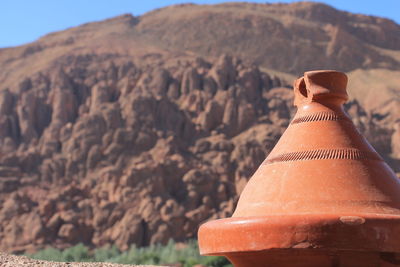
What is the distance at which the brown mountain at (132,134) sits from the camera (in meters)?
29.8

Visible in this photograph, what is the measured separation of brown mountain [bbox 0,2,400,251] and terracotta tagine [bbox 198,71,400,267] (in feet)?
78.0

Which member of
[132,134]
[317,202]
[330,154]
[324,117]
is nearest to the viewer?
[317,202]

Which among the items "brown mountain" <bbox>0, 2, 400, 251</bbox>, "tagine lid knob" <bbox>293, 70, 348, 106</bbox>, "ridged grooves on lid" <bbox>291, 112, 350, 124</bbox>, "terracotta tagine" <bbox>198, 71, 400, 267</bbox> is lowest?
"brown mountain" <bbox>0, 2, 400, 251</bbox>

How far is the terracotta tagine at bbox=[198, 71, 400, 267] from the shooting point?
4.03m

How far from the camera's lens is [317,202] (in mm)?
4305

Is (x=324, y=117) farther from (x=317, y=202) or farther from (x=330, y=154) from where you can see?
(x=317, y=202)

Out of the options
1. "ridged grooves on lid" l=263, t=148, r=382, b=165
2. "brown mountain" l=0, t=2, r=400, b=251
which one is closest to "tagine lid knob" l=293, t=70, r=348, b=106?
"ridged grooves on lid" l=263, t=148, r=382, b=165

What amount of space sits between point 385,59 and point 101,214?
128 feet

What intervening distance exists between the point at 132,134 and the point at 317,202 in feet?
103

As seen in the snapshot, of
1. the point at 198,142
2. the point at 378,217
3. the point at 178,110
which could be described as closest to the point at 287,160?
the point at 378,217

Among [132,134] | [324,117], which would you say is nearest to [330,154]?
[324,117]

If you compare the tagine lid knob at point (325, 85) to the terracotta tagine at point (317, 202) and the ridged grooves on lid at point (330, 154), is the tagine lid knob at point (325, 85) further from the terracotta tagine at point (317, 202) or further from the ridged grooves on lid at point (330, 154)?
the ridged grooves on lid at point (330, 154)

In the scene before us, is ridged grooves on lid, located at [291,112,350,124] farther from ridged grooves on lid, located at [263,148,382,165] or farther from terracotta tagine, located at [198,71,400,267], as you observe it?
ridged grooves on lid, located at [263,148,382,165]

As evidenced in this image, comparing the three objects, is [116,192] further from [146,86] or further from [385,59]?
[385,59]
